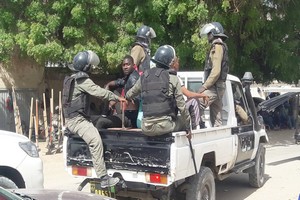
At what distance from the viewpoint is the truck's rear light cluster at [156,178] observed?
5.34 m

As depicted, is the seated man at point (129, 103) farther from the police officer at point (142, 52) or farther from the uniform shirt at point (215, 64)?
the uniform shirt at point (215, 64)

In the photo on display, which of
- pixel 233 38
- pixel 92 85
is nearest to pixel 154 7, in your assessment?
pixel 233 38

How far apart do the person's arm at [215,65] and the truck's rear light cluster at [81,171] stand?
2.21 metres

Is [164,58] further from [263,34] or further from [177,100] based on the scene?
[263,34]

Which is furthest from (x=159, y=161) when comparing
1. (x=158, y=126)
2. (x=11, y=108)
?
(x=11, y=108)

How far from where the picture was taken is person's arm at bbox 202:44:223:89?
7.01 meters

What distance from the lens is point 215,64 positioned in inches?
279

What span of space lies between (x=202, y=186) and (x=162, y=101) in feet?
4.09

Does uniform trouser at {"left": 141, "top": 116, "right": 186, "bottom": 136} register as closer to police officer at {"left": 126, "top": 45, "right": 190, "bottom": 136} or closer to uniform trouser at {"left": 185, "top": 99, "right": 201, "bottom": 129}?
police officer at {"left": 126, "top": 45, "right": 190, "bottom": 136}

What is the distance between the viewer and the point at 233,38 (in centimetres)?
1492

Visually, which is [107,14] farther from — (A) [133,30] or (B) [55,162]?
(B) [55,162]

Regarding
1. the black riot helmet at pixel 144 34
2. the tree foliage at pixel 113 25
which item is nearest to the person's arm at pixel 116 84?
the black riot helmet at pixel 144 34

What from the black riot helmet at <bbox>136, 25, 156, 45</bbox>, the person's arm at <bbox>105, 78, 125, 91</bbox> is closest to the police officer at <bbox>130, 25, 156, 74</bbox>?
the black riot helmet at <bbox>136, 25, 156, 45</bbox>

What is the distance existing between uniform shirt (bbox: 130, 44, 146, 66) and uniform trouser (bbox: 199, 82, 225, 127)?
1.04 metres
